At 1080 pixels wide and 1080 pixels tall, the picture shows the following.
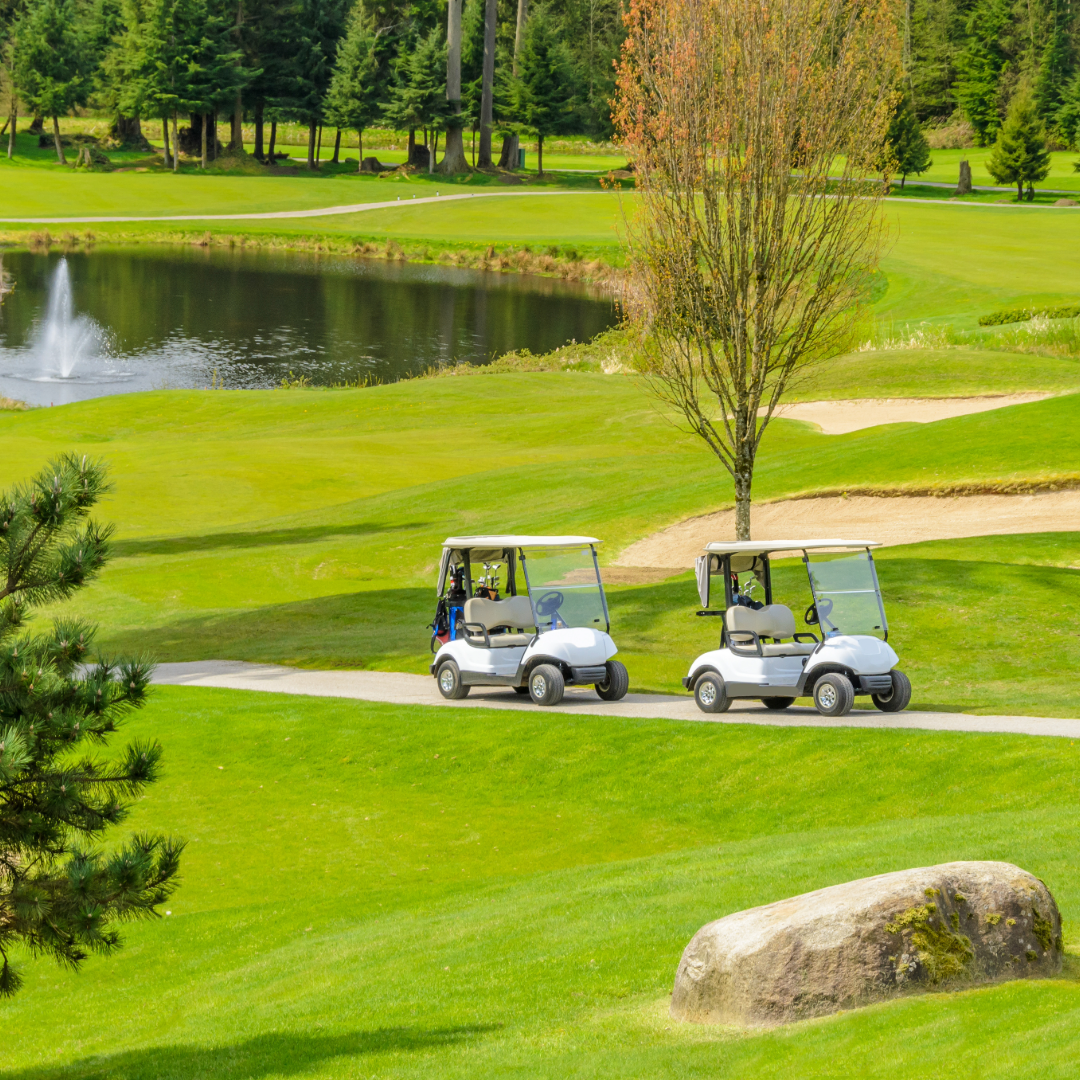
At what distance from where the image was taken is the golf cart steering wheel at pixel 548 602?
63.3 feet

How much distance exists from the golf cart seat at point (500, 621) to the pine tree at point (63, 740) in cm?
1120

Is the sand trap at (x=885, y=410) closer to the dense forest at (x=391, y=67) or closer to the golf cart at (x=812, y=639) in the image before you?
the golf cart at (x=812, y=639)

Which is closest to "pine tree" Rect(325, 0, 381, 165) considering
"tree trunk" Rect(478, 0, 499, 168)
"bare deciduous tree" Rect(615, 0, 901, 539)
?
"tree trunk" Rect(478, 0, 499, 168)

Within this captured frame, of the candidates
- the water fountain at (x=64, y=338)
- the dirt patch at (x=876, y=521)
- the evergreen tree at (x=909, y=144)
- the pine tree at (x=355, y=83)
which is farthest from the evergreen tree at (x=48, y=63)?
the dirt patch at (x=876, y=521)

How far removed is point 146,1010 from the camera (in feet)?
35.4

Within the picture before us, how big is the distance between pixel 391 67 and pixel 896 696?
403 ft

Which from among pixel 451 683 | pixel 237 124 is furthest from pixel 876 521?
pixel 237 124

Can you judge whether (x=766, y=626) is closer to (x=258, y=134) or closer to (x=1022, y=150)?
(x=1022, y=150)

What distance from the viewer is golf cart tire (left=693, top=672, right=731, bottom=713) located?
1809 cm

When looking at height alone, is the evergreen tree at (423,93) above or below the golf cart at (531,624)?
above

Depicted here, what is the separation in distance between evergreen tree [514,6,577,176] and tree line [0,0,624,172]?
0.41 feet

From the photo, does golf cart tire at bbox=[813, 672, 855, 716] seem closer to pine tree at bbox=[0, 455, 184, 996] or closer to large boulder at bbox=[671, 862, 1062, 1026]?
large boulder at bbox=[671, 862, 1062, 1026]

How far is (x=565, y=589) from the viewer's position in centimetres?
1931

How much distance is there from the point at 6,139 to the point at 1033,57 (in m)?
101
